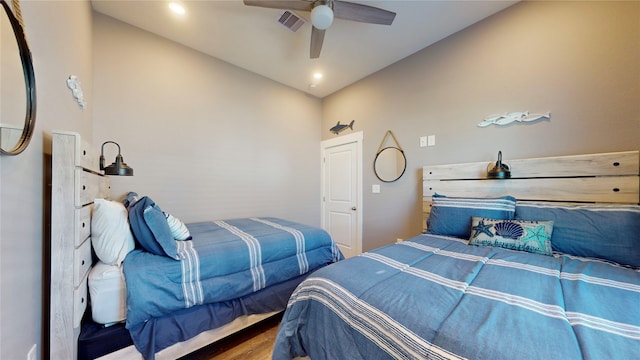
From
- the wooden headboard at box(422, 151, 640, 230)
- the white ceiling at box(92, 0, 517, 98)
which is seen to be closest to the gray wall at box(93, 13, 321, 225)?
the white ceiling at box(92, 0, 517, 98)

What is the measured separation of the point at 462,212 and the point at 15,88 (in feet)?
8.73

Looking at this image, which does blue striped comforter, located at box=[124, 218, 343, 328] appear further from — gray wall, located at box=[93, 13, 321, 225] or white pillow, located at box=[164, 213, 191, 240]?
gray wall, located at box=[93, 13, 321, 225]

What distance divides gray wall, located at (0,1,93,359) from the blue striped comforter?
1.21 ft

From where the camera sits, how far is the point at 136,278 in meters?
1.25

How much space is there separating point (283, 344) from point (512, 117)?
8.23 feet

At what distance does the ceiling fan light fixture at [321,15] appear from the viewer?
1.68 metres

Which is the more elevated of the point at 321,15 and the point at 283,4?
the point at 283,4

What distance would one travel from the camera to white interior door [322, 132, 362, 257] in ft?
11.0

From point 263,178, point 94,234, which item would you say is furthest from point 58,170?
point 263,178

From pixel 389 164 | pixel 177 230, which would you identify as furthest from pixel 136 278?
pixel 389 164

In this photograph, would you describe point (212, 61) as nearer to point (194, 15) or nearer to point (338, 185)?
point (194, 15)

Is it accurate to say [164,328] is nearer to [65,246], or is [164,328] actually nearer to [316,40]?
[65,246]

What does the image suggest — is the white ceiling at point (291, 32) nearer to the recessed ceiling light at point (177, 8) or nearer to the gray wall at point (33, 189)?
the recessed ceiling light at point (177, 8)

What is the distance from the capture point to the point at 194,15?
2.15m
